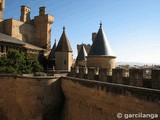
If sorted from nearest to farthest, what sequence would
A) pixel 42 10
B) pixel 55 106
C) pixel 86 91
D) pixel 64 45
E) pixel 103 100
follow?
1. pixel 103 100
2. pixel 86 91
3. pixel 55 106
4. pixel 64 45
5. pixel 42 10

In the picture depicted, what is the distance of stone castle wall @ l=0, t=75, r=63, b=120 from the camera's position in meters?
13.7

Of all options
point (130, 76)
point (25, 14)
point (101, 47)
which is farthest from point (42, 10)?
point (130, 76)

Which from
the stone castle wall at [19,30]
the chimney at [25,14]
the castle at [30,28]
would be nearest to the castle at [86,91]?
the stone castle wall at [19,30]

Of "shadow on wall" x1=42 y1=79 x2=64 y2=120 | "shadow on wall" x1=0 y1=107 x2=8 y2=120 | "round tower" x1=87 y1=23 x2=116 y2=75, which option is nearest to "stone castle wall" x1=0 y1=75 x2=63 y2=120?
"shadow on wall" x1=42 y1=79 x2=64 y2=120

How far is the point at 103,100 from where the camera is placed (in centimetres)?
919

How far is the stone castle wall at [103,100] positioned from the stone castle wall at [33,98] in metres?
0.78

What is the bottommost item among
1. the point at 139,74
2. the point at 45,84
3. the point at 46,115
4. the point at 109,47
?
the point at 46,115

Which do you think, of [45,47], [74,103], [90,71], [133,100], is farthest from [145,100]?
[45,47]

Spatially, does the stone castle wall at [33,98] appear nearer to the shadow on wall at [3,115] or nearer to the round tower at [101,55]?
the shadow on wall at [3,115]

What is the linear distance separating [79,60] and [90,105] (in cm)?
1474

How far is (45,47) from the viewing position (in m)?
31.9

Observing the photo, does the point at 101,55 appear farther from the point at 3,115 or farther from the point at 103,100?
the point at 3,115

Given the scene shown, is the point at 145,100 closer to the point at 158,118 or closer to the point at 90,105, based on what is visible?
the point at 158,118

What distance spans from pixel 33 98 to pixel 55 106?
63.4 inches
